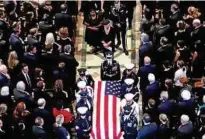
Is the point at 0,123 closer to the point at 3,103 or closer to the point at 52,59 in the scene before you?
the point at 3,103

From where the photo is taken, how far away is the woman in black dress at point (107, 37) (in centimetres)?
2328

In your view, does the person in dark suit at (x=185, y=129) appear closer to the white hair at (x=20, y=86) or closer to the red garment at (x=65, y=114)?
the red garment at (x=65, y=114)

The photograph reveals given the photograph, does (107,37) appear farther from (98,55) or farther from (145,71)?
(145,71)

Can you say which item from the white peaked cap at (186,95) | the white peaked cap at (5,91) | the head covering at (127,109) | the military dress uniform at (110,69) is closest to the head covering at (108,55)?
the military dress uniform at (110,69)

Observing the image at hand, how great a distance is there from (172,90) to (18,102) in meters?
3.61

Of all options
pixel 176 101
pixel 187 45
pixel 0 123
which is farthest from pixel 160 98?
pixel 0 123

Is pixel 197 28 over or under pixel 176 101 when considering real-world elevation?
over

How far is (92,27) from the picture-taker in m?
23.5

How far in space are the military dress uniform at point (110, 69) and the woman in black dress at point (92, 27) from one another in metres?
1.52

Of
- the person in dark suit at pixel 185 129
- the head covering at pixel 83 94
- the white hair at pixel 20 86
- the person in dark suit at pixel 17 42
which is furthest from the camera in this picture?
the person in dark suit at pixel 17 42

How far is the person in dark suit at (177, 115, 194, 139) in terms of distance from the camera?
65.9ft

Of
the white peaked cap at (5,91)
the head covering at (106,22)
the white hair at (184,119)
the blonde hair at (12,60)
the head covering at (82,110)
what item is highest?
the head covering at (106,22)

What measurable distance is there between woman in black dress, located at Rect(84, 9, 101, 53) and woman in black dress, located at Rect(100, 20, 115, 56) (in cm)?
18

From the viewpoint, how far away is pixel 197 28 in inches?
885
